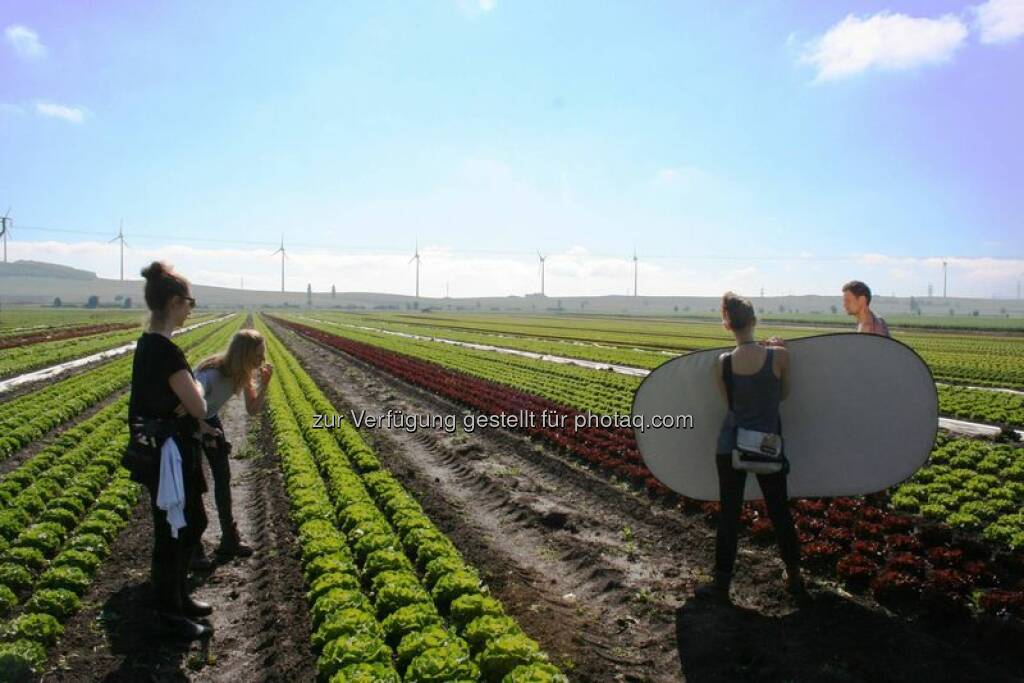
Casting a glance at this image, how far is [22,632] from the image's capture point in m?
5.46

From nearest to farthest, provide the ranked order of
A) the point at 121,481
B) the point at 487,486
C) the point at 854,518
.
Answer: the point at 854,518, the point at 121,481, the point at 487,486

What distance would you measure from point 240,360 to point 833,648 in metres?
5.89

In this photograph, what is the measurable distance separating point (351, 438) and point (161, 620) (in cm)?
748

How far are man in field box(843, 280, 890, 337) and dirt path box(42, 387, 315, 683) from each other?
20.8 feet

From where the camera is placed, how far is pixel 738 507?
594 centimetres

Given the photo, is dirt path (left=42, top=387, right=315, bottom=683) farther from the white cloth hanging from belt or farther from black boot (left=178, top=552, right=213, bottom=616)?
the white cloth hanging from belt

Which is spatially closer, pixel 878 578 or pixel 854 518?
pixel 878 578

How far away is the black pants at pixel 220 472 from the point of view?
675 centimetres

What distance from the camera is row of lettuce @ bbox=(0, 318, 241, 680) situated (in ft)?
18.1

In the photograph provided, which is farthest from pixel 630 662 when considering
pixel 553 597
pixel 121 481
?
pixel 121 481

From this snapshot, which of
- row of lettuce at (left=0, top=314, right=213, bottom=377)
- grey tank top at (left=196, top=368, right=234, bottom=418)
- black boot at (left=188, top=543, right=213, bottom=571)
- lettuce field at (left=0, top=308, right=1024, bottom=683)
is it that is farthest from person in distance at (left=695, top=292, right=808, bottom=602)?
row of lettuce at (left=0, top=314, right=213, bottom=377)

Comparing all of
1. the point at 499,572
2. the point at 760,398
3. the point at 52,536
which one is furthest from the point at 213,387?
the point at 760,398

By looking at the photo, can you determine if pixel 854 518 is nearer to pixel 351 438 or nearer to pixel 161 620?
pixel 161 620

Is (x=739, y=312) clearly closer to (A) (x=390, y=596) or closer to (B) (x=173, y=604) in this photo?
(A) (x=390, y=596)
